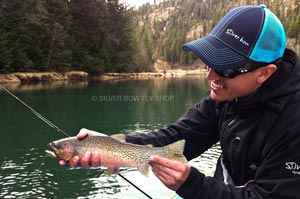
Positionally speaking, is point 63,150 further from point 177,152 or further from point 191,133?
point 191,133

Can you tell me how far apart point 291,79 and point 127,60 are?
78.8 meters

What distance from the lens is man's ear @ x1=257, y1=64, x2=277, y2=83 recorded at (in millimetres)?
2738

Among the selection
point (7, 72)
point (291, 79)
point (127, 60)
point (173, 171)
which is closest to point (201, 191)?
point (173, 171)

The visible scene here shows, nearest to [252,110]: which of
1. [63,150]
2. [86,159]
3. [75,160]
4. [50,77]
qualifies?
[86,159]

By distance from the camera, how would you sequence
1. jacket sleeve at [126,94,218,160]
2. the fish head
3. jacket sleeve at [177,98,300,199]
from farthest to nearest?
1. jacket sleeve at [126,94,218,160]
2. the fish head
3. jacket sleeve at [177,98,300,199]

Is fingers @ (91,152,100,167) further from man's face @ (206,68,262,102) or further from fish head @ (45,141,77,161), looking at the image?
man's face @ (206,68,262,102)

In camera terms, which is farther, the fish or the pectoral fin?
the fish

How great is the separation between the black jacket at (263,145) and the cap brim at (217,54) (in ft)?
0.92

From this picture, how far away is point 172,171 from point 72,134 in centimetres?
1740

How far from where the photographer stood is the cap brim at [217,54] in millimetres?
2770

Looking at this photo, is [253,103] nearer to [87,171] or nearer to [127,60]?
[87,171]

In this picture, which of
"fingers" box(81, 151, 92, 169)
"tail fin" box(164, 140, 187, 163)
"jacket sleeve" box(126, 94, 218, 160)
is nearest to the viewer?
"tail fin" box(164, 140, 187, 163)

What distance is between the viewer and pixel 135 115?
88.4 feet

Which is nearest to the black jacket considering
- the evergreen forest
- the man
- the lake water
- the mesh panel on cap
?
the man
